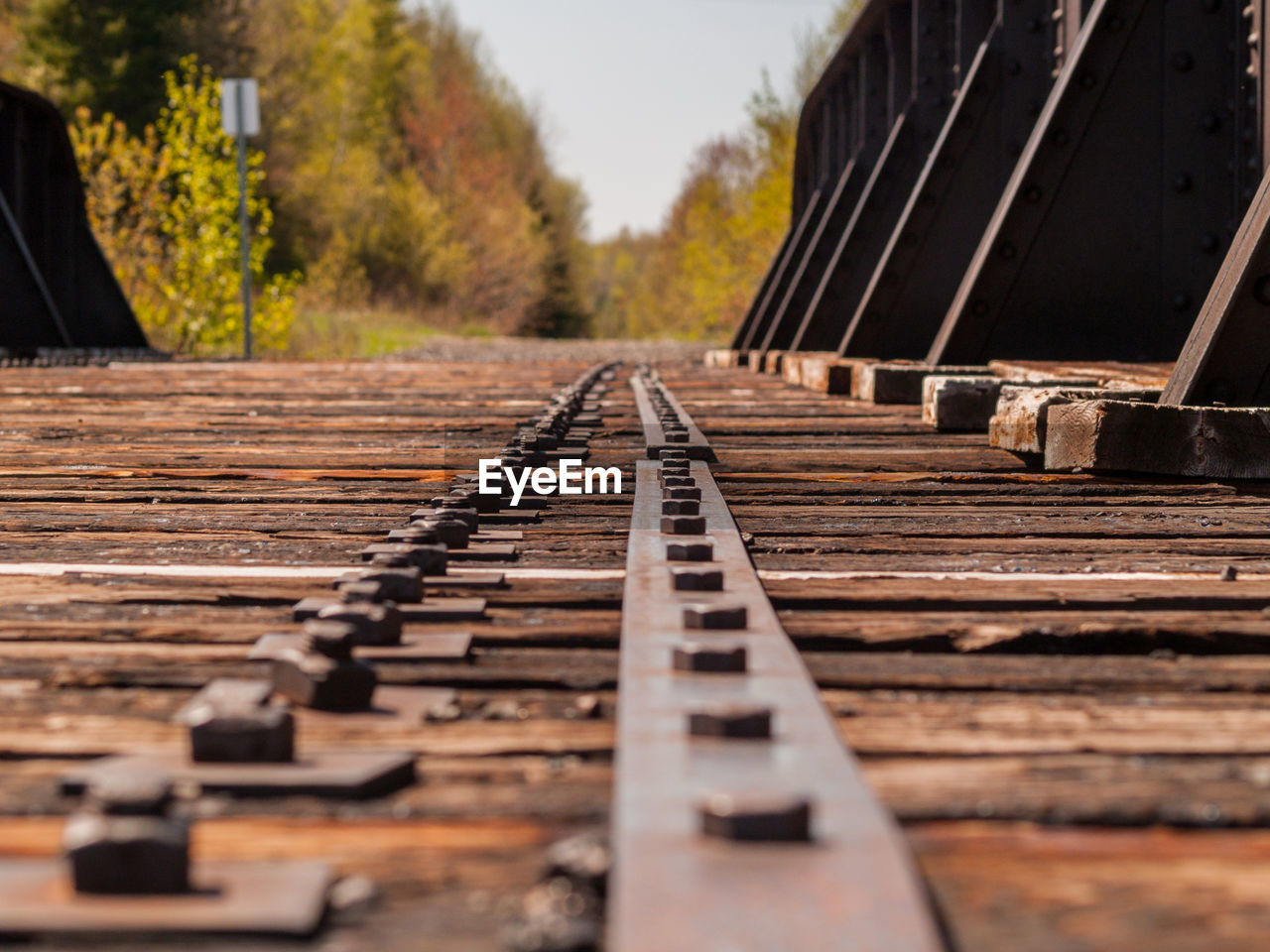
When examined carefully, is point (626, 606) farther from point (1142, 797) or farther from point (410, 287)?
point (410, 287)

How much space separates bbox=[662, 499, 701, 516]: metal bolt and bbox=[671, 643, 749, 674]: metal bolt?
4.15 feet

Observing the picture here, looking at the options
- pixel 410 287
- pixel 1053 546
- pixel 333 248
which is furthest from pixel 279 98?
pixel 1053 546

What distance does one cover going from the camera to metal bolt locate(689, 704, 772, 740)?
3.89 ft

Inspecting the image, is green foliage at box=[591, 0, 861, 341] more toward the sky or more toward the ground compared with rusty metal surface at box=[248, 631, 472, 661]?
more toward the sky

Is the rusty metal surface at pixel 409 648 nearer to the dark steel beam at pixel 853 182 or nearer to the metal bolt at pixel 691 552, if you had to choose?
the metal bolt at pixel 691 552

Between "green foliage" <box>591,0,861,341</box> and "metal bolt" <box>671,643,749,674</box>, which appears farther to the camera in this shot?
"green foliage" <box>591,0,861,341</box>

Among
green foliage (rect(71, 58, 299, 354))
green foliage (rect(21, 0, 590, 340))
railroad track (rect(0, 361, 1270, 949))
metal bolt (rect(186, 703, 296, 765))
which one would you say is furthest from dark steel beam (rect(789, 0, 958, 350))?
green foliage (rect(21, 0, 590, 340))

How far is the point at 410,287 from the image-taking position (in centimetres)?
5578

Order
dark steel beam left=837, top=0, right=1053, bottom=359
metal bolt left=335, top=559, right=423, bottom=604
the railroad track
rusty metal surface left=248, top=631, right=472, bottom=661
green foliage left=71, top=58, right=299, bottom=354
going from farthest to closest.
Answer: green foliage left=71, top=58, right=299, bottom=354
dark steel beam left=837, top=0, right=1053, bottom=359
metal bolt left=335, top=559, right=423, bottom=604
rusty metal surface left=248, top=631, right=472, bottom=661
the railroad track

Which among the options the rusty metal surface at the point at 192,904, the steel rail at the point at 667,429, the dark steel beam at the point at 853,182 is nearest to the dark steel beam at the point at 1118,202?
the steel rail at the point at 667,429

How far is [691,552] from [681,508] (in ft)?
1.87

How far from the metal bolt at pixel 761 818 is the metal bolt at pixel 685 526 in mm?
1530

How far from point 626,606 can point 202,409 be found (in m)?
4.92

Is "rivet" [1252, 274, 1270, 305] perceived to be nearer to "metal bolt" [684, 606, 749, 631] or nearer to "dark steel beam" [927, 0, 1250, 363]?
"metal bolt" [684, 606, 749, 631]
